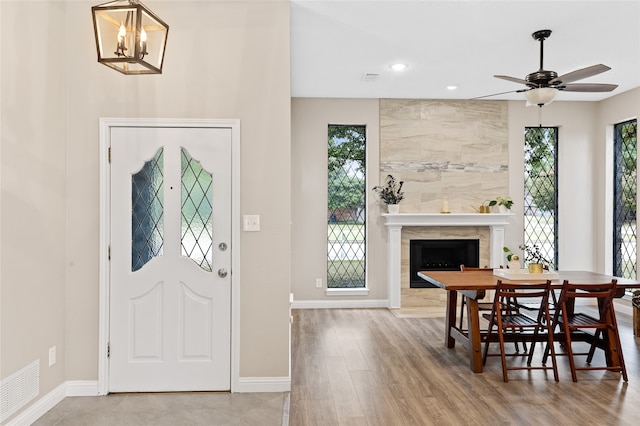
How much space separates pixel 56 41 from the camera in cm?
309

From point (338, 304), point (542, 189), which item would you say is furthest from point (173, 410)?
point (542, 189)

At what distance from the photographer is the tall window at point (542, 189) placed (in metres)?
6.63

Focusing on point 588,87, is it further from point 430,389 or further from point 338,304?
point 338,304

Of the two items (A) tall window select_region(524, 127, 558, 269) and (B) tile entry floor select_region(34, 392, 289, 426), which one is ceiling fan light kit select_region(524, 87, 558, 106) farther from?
(B) tile entry floor select_region(34, 392, 289, 426)

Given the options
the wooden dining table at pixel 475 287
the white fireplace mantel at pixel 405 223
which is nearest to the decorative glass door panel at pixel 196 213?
the wooden dining table at pixel 475 287

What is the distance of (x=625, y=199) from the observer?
245 inches

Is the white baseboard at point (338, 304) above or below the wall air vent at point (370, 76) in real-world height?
below

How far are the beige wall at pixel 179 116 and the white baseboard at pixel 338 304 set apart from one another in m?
2.96

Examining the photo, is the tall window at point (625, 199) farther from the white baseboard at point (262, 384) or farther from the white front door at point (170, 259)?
the white front door at point (170, 259)

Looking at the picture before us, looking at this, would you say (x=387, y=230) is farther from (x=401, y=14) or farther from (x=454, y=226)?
(x=401, y=14)

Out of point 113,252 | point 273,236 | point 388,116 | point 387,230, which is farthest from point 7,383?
point 388,116

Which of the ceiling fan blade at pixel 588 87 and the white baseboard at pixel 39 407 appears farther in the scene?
the ceiling fan blade at pixel 588 87

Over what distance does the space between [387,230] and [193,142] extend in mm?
3642

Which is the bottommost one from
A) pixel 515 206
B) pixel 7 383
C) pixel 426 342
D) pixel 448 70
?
pixel 426 342
